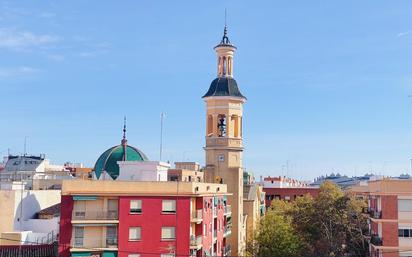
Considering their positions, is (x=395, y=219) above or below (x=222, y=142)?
below

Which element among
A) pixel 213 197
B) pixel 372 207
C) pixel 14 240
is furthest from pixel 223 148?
pixel 14 240

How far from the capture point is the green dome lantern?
163ft

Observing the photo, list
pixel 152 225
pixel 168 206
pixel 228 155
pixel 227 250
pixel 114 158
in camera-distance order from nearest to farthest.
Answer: pixel 152 225 → pixel 168 206 → pixel 114 158 → pixel 227 250 → pixel 228 155

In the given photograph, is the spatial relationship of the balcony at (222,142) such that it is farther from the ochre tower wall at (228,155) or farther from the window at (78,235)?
the window at (78,235)

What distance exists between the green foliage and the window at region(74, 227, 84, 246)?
2215 centimetres

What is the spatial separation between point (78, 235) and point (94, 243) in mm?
1292

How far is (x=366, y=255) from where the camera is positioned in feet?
180

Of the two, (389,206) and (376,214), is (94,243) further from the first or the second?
(376,214)

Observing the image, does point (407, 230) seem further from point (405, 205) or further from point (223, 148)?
point (223, 148)

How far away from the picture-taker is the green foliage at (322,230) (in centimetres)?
5431

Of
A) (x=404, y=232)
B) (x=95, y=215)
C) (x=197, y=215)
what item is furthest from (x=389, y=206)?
(x=95, y=215)

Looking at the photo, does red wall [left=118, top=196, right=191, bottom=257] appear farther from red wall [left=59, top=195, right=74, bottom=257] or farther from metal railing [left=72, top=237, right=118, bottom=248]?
red wall [left=59, top=195, right=74, bottom=257]

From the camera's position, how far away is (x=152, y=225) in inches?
1566

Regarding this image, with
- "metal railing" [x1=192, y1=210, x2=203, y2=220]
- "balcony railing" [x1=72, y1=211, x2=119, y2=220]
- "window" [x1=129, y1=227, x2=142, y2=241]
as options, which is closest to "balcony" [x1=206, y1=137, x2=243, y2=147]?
"metal railing" [x1=192, y1=210, x2=203, y2=220]
